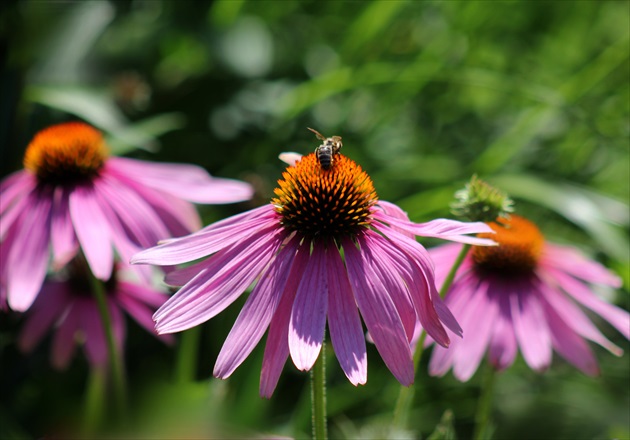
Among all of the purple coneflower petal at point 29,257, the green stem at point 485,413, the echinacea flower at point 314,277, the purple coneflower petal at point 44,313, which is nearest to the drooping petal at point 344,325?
the echinacea flower at point 314,277

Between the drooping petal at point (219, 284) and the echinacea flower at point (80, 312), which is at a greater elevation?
the echinacea flower at point (80, 312)

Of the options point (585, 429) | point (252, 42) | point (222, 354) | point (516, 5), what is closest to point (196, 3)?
point (252, 42)

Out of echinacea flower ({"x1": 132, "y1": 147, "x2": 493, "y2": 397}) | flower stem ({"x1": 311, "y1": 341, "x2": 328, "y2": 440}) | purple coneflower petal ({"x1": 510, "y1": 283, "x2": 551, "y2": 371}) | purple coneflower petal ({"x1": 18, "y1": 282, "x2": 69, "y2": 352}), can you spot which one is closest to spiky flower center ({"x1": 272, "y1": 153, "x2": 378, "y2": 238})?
echinacea flower ({"x1": 132, "y1": 147, "x2": 493, "y2": 397})

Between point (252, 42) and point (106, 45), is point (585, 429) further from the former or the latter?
point (106, 45)

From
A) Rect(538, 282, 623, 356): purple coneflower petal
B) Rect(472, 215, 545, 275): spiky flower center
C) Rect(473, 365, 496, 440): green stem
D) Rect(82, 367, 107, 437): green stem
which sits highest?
Rect(472, 215, 545, 275): spiky flower center

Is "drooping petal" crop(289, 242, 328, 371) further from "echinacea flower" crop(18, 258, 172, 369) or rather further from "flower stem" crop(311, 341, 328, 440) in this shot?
"echinacea flower" crop(18, 258, 172, 369)

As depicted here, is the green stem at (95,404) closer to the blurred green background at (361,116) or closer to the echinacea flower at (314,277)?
the blurred green background at (361,116)

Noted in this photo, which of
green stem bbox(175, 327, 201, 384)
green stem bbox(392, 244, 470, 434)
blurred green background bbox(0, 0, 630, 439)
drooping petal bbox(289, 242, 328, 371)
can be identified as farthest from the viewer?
blurred green background bbox(0, 0, 630, 439)
